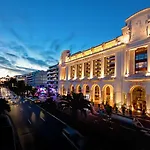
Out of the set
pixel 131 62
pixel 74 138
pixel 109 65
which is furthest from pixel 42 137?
pixel 109 65

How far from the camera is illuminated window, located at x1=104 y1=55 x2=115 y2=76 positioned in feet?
139

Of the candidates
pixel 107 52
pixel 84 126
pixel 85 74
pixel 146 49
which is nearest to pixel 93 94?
pixel 85 74

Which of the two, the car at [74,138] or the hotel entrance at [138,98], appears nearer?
the car at [74,138]

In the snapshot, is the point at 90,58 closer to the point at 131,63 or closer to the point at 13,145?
the point at 131,63

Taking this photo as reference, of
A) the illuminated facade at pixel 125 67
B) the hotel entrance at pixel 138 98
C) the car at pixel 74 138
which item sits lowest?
the car at pixel 74 138

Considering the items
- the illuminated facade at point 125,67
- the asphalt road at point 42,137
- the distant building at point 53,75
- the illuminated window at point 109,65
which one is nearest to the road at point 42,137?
the asphalt road at point 42,137

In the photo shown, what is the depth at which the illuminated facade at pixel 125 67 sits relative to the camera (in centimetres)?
3325

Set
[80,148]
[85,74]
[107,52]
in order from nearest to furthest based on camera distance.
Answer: [80,148], [107,52], [85,74]

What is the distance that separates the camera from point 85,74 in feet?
182

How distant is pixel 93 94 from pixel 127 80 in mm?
16352

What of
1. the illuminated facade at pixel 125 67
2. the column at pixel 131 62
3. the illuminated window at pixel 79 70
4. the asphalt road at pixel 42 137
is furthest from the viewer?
the illuminated window at pixel 79 70

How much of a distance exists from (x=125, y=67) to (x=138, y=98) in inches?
288

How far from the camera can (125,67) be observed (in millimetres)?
36938

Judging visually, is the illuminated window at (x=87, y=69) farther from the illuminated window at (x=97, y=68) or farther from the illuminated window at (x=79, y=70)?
the illuminated window at (x=79, y=70)
